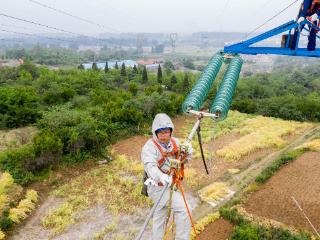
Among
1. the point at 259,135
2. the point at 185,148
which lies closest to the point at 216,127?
the point at 259,135

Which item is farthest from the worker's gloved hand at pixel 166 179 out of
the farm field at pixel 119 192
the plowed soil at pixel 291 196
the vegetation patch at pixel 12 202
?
the vegetation patch at pixel 12 202

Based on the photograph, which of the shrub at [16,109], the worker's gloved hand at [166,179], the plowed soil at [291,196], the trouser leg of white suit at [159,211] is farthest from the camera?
the shrub at [16,109]

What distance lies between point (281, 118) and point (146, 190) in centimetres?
1971

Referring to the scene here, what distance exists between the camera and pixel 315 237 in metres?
8.79

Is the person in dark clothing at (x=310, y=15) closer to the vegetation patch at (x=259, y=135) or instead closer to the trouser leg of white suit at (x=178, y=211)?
the trouser leg of white suit at (x=178, y=211)

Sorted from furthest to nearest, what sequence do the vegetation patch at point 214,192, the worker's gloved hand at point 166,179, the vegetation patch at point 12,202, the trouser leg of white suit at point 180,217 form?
1. the vegetation patch at point 214,192
2. the vegetation patch at point 12,202
3. the trouser leg of white suit at point 180,217
4. the worker's gloved hand at point 166,179

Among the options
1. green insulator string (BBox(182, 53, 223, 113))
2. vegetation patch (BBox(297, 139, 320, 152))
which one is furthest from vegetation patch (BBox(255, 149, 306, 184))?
green insulator string (BBox(182, 53, 223, 113))

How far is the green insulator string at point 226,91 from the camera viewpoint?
5246 millimetres

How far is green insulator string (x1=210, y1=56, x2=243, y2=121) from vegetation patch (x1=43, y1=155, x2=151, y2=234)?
225 inches

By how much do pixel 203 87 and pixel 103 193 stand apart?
7061 millimetres

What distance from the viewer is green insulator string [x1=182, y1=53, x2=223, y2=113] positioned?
5426mm

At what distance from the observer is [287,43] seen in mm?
8164

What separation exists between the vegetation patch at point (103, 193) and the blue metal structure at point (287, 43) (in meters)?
5.65

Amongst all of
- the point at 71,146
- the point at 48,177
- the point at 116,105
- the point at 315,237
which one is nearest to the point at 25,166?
the point at 48,177
